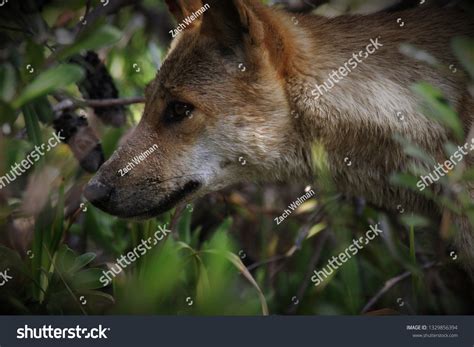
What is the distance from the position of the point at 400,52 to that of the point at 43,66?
1.09m

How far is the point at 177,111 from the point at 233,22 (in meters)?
0.32

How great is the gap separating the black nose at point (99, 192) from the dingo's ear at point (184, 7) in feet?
2.15

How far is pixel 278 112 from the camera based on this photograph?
2.32 metres

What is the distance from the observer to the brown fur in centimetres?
226

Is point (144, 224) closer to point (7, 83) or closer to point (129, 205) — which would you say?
point (129, 205)

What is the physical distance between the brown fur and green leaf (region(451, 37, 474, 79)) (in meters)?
0.10

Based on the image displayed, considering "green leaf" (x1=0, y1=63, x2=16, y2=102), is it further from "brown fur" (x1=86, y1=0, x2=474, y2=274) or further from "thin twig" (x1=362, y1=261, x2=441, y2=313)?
"thin twig" (x1=362, y1=261, x2=441, y2=313)

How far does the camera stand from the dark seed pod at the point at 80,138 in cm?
282

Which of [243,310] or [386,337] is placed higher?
[243,310]

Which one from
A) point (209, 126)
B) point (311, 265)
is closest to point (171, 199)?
point (209, 126)

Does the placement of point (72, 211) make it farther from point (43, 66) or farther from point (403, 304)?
point (403, 304)

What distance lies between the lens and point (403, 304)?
2689 millimetres

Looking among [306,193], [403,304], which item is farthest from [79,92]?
[403,304]

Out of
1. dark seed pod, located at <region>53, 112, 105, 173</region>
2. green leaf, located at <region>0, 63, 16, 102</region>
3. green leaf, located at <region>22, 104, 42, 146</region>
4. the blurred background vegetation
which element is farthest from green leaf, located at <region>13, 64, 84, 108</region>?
dark seed pod, located at <region>53, 112, 105, 173</region>
